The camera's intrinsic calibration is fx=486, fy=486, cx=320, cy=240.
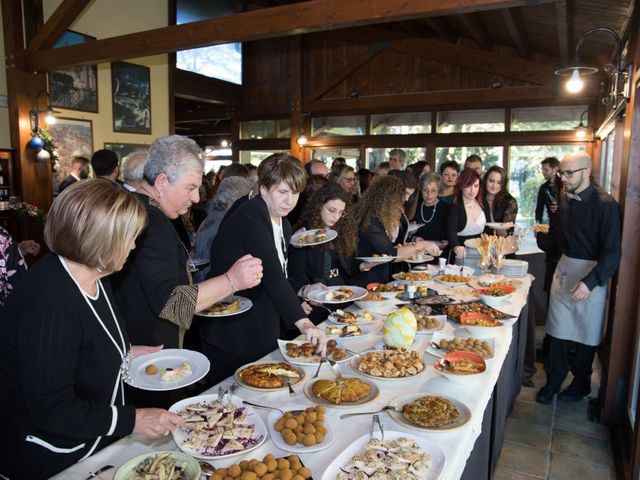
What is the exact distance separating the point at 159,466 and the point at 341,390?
613 mm

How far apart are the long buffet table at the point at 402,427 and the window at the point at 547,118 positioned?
6734 millimetres

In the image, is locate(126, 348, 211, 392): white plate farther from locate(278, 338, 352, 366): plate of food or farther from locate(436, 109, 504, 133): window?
locate(436, 109, 504, 133): window

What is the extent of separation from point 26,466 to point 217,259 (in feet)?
3.48

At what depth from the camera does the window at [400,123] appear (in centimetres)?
899

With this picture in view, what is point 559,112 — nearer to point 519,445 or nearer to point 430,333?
point 519,445

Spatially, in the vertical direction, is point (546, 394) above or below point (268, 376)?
below

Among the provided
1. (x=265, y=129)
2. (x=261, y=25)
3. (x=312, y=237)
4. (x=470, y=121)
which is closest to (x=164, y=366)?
(x=312, y=237)

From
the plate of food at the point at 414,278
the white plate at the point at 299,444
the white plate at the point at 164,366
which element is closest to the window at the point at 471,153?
the plate of food at the point at 414,278

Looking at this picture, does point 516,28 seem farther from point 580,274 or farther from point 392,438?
point 392,438

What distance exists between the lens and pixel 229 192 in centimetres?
358

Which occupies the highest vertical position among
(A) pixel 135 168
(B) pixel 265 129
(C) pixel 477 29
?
(C) pixel 477 29

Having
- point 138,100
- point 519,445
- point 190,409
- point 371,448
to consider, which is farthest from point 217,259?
point 138,100

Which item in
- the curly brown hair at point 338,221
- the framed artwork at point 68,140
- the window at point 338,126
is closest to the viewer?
the curly brown hair at point 338,221

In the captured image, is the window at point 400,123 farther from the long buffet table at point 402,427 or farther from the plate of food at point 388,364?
the plate of food at point 388,364
